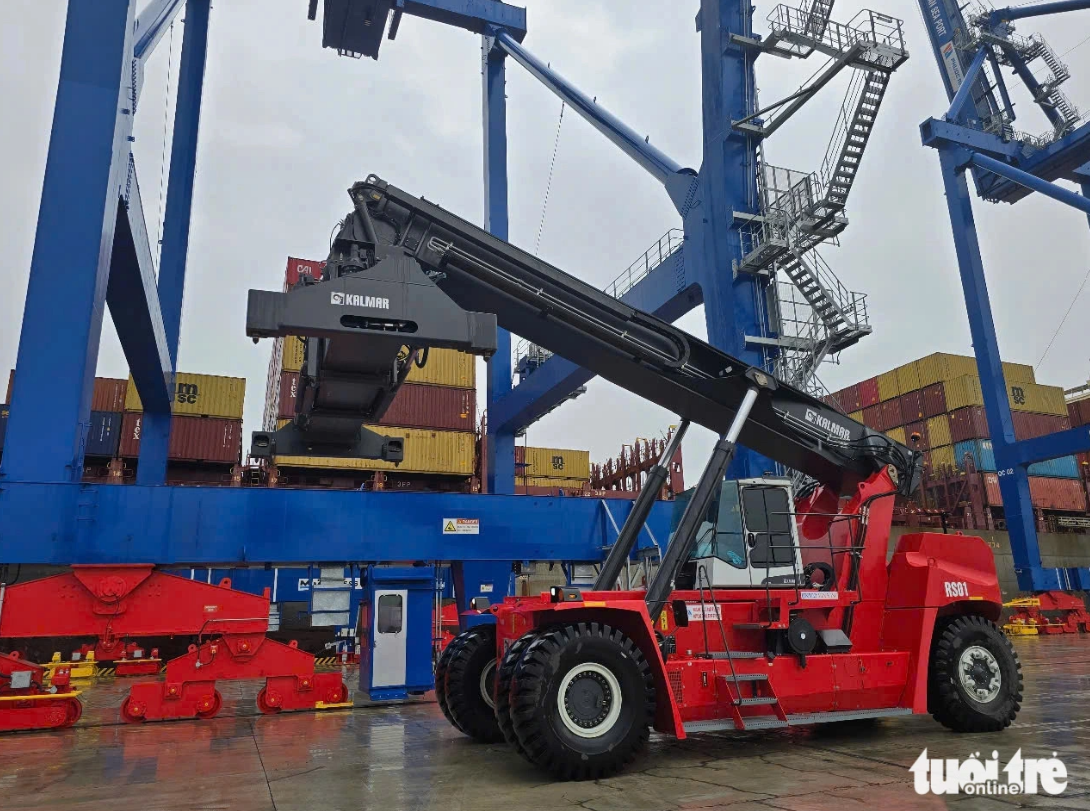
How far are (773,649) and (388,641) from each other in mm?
6416

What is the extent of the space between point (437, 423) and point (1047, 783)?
82.0ft

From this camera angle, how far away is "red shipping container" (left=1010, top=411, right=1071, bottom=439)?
3794 cm

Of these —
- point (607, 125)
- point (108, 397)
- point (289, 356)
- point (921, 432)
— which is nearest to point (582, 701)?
point (607, 125)

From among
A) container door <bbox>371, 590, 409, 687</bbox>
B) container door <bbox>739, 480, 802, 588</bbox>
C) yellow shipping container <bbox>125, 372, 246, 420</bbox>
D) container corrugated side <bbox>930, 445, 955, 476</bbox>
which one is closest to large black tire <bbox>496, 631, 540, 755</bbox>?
container door <bbox>739, 480, 802, 588</bbox>

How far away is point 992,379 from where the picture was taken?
2586 cm

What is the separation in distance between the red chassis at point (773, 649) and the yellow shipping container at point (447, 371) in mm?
22510

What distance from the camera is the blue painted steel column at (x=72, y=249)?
8805 millimetres

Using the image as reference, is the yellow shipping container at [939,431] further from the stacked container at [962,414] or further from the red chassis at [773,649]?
the red chassis at [773,649]

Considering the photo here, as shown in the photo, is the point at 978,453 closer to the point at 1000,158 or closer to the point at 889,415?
the point at 889,415

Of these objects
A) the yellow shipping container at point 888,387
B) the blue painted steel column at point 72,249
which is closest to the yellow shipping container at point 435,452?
the blue painted steel column at point 72,249

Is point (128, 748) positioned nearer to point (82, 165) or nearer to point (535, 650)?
point (535, 650)

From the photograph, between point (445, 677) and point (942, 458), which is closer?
point (445, 677)

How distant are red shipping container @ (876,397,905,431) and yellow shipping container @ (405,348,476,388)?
23868 mm

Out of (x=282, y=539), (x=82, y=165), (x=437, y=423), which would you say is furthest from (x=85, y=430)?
(x=437, y=423)
